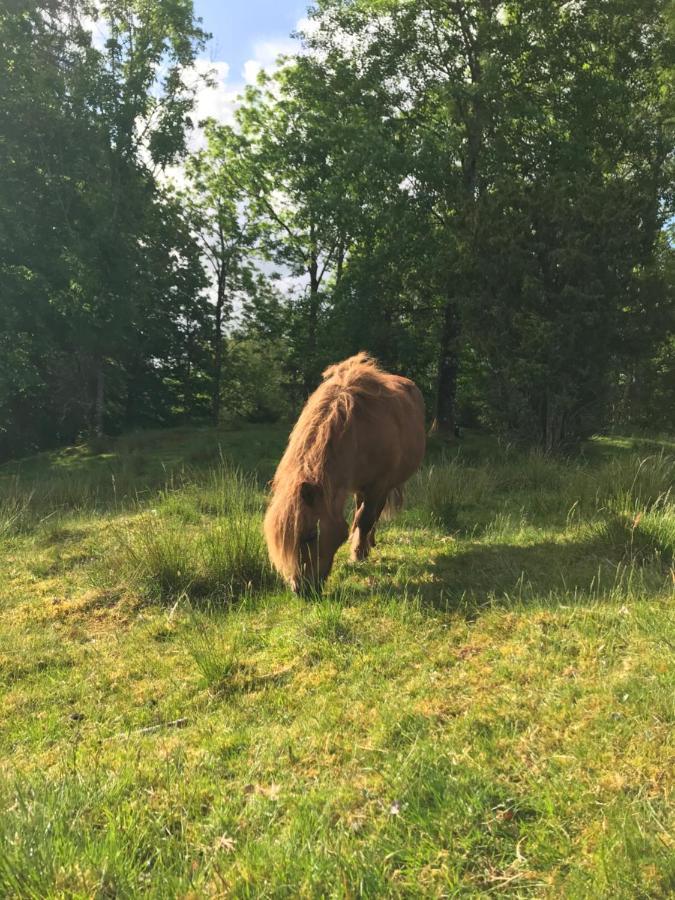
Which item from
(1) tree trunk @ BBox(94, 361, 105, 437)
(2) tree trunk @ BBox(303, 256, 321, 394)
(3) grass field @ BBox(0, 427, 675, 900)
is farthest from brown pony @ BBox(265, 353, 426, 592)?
(1) tree trunk @ BBox(94, 361, 105, 437)

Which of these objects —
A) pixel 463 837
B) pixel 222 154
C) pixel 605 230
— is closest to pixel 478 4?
pixel 605 230

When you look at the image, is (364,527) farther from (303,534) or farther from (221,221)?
(221,221)

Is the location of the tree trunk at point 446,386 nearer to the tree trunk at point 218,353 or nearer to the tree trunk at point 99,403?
the tree trunk at point 218,353

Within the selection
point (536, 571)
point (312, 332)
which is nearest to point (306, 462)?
point (536, 571)

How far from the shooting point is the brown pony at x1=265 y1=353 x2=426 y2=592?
4.00m

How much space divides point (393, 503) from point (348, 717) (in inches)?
158

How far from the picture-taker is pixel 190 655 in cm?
351

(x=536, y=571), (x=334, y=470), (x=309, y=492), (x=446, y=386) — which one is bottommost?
(x=536, y=571)

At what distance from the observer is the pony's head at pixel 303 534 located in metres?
3.95

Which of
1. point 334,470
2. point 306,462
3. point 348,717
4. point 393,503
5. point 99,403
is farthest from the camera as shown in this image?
point 99,403

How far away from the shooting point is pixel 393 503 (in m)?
6.53

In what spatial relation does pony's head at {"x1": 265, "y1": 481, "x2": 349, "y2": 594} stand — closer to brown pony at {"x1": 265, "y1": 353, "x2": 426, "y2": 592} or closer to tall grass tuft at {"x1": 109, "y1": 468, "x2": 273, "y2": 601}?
brown pony at {"x1": 265, "y1": 353, "x2": 426, "y2": 592}

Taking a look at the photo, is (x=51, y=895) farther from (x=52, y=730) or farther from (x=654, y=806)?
(x=654, y=806)

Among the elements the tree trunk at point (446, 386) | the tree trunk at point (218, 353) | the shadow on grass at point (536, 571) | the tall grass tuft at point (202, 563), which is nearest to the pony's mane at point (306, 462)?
the tall grass tuft at point (202, 563)
